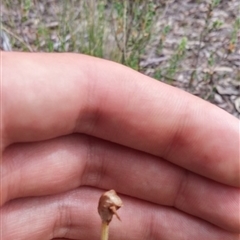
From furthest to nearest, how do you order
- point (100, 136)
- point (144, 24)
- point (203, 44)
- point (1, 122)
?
point (203, 44) → point (144, 24) → point (100, 136) → point (1, 122)

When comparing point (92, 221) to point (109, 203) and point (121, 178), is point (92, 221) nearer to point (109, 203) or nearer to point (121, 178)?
point (121, 178)

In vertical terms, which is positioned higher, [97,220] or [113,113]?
[113,113]

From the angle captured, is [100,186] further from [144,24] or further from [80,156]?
[144,24]

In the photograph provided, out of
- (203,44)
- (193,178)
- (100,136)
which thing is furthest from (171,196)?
(203,44)

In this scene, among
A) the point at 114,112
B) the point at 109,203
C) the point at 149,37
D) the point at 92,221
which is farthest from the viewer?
the point at 149,37

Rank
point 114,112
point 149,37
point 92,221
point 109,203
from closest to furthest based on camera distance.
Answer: point 109,203 < point 114,112 < point 92,221 < point 149,37

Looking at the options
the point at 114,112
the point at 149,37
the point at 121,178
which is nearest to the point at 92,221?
the point at 121,178

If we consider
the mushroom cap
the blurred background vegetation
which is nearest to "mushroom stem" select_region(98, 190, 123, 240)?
the mushroom cap

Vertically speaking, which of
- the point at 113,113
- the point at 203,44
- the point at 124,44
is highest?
the point at 113,113

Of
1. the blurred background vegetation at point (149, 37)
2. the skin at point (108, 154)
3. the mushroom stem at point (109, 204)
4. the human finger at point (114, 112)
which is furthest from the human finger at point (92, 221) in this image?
the blurred background vegetation at point (149, 37)
